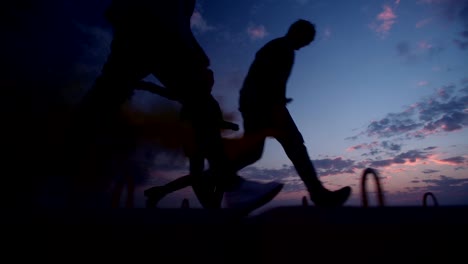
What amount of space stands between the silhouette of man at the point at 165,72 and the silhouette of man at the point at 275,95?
118 cm

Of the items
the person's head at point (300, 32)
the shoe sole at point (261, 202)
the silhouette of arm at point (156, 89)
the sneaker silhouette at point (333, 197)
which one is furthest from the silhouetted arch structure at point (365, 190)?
the silhouette of arm at point (156, 89)

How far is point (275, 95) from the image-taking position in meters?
3.62

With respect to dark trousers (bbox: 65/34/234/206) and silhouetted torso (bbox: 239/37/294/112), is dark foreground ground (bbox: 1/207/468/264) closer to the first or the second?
dark trousers (bbox: 65/34/234/206)

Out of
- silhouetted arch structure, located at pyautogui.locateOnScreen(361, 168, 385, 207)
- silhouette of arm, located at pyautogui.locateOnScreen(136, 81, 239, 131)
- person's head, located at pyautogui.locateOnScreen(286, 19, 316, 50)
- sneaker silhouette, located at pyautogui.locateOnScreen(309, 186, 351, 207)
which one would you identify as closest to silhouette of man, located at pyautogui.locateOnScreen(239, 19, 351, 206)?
person's head, located at pyautogui.locateOnScreen(286, 19, 316, 50)

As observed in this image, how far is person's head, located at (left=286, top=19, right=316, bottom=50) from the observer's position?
365 centimetres

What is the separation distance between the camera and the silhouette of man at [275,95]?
3512 mm

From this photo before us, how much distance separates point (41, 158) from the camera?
3018 mm

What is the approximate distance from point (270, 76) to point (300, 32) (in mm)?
746

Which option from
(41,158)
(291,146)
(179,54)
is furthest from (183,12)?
(41,158)

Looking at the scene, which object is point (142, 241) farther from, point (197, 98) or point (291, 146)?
point (291, 146)

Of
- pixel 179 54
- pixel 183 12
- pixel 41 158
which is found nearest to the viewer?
pixel 179 54

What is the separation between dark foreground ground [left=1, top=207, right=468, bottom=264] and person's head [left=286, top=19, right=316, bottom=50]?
119 inches

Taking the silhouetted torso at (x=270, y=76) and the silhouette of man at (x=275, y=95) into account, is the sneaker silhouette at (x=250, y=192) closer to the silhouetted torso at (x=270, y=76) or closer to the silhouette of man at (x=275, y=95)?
the silhouette of man at (x=275, y=95)

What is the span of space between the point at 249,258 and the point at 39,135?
364 centimetres
